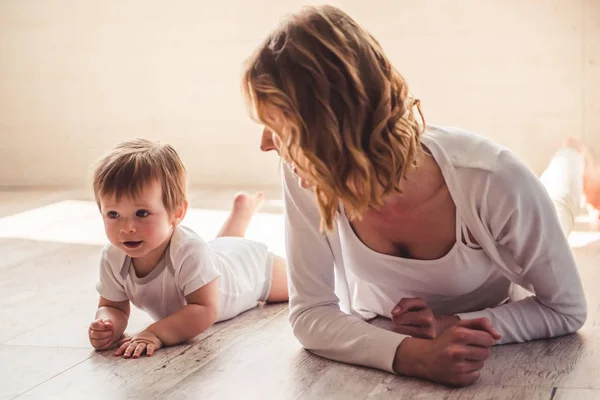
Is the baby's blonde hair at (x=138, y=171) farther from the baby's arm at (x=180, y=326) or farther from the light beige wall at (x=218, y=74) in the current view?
the light beige wall at (x=218, y=74)

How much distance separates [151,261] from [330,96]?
2.28 ft

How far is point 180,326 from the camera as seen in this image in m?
1.63

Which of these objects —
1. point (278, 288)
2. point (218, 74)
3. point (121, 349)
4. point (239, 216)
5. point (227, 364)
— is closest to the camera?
point (227, 364)

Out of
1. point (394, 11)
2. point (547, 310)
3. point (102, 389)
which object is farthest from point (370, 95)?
point (394, 11)

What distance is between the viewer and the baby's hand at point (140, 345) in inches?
61.8

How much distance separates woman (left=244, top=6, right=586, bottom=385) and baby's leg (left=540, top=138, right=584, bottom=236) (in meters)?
0.56

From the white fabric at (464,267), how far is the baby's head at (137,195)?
30 centimetres

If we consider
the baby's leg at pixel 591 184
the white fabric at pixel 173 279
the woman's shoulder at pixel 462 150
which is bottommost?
the baby's leg at pixel 591 184

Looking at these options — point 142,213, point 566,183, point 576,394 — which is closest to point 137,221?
point 142,213

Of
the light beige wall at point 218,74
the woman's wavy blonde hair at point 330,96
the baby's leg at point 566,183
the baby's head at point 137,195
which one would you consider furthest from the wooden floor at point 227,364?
the light beige wall at point 218,74

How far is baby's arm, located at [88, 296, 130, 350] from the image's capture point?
5.33 feet

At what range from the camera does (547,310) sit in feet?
4.85

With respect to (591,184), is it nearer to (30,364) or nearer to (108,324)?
(108,324)

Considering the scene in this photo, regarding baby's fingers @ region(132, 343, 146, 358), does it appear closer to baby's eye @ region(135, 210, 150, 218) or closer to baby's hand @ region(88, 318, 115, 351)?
baby's hand @ region(88, 318, 115, 351)
